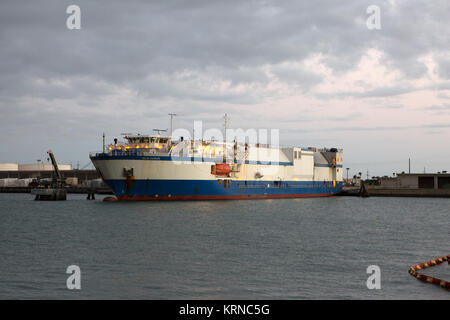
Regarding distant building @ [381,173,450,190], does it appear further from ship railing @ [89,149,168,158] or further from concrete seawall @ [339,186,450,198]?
ship railing @ [89,149,168,158]

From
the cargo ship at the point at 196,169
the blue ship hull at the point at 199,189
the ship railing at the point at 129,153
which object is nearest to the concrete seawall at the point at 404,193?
the cargo ship at the point at 196,169

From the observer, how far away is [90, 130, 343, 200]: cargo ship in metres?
69.9

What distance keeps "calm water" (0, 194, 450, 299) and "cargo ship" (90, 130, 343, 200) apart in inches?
684

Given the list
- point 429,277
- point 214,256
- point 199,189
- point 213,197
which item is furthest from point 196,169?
point 429,277

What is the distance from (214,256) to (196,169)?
44694 mm

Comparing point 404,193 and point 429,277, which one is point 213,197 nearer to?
point 429,277

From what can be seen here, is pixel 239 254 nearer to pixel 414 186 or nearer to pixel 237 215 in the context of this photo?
pixel 237 215

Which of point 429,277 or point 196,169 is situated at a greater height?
point 196,169

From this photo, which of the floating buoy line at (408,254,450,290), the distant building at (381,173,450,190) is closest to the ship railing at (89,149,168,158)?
the floating buoy line at (408,254,450,290)

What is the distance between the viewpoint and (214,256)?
1156 inches

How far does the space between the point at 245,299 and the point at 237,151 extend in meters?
65.5

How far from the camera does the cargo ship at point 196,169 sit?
69875 mm

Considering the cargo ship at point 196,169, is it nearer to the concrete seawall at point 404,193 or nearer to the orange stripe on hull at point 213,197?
the orange stripe on hull at point 213,197
